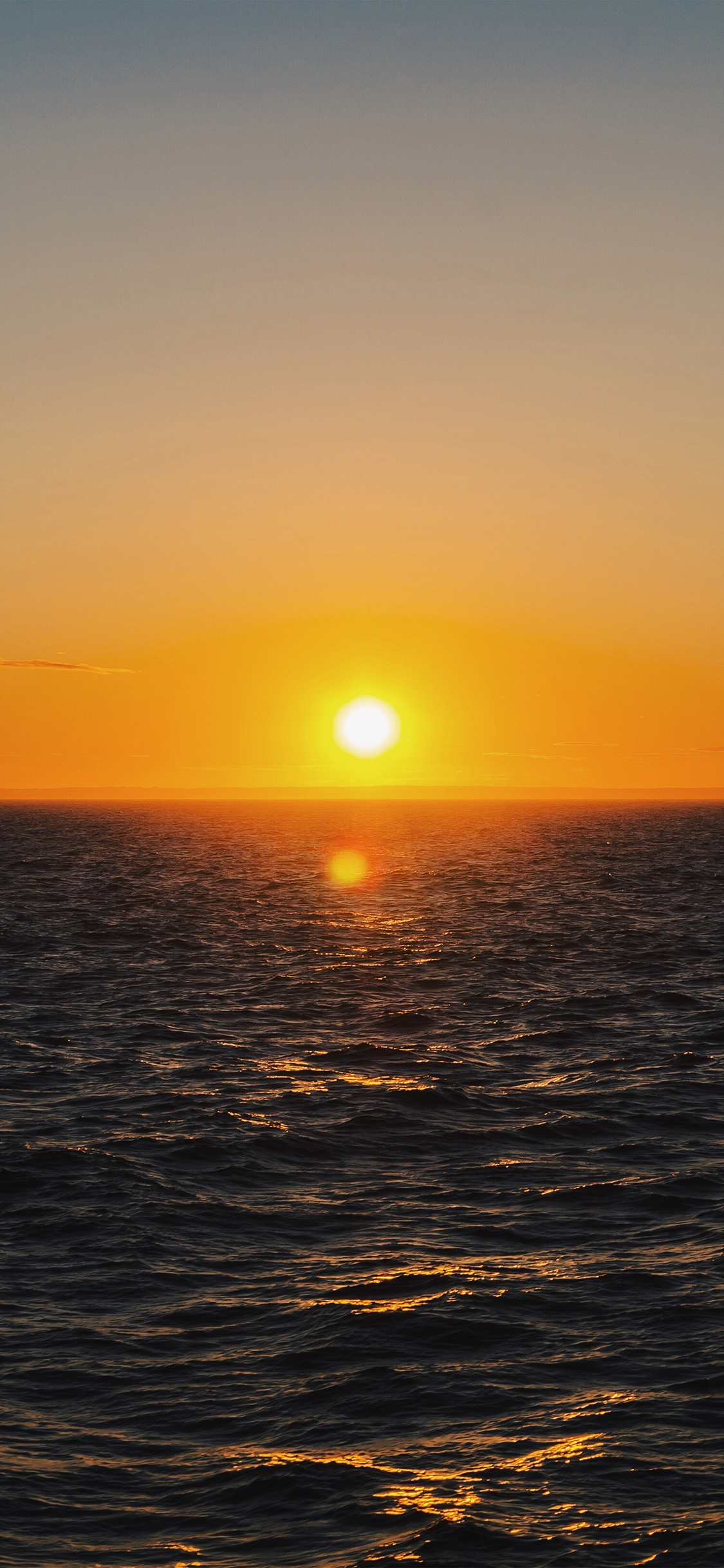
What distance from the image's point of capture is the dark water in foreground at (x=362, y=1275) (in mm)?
10797

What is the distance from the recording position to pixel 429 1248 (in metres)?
16.9

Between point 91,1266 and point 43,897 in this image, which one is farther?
point 43,897

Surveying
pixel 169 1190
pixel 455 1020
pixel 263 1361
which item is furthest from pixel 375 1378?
pixel 455 1020

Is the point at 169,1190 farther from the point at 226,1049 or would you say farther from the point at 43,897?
the point at 43,897

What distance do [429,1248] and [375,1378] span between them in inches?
147

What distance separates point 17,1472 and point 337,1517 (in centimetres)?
287

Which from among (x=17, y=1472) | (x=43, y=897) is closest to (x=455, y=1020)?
(x=17, y=1472)

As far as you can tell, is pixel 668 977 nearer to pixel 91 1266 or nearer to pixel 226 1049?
pixel 226 1049

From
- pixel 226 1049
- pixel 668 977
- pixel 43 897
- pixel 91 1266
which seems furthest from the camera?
pixel 43 897

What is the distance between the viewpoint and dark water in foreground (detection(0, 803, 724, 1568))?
10.8m

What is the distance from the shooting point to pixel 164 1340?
14086mm

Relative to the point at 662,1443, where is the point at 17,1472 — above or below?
above

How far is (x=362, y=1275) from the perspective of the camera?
52.4 feet

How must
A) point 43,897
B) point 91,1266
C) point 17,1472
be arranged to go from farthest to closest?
point 43,897 → point 91,1266 → point 17,1472
